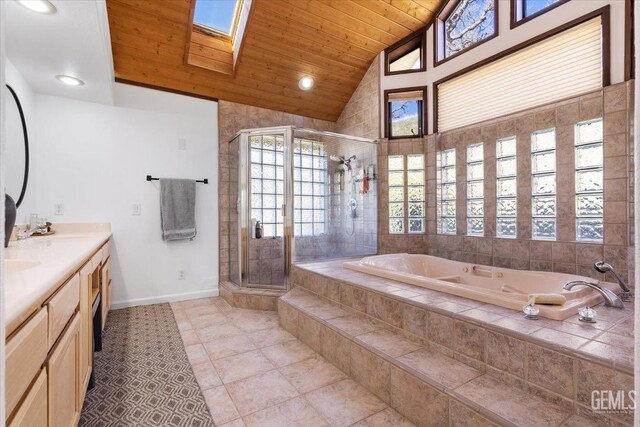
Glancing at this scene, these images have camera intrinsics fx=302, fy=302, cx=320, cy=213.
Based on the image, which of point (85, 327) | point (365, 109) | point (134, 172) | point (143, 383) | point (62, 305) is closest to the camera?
point (62, 305)

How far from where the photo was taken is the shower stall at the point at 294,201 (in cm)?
328

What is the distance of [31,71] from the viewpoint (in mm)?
2299

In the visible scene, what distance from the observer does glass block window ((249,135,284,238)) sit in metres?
3.32

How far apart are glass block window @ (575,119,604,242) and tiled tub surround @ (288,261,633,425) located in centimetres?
76

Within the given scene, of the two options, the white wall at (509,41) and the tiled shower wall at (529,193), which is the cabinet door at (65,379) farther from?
the white wall at (509,41)

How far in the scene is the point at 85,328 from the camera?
151cm

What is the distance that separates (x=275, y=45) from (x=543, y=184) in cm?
299

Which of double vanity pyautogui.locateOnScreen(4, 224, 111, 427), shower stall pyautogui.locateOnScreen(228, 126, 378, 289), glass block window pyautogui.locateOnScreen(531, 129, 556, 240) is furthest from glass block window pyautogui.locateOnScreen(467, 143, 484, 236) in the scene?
double vanity pyautogui.locateOnScreen(4, 224, 111, 427)

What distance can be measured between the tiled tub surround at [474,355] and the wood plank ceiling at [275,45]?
9.07 ft

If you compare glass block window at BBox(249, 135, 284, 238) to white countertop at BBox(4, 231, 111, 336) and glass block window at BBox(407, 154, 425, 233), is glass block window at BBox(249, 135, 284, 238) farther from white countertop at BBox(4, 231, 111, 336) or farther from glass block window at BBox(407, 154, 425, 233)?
white countertop at BBox(4, 231, 111, 336)

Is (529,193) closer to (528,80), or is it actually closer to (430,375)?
(528,80)

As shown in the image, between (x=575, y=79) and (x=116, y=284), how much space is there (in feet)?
14.8

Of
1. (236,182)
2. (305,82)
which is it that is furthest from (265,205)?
(305,82)

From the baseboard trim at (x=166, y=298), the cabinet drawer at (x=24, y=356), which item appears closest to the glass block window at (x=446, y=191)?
the baseboard trim at (x=166, y=298)
